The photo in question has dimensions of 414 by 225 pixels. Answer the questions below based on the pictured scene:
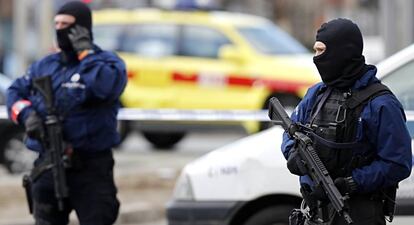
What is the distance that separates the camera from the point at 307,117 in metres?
4.97

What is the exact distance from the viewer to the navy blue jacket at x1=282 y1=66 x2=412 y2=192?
464cm

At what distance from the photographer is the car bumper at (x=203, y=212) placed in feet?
22.4

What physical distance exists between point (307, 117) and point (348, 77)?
34 cm

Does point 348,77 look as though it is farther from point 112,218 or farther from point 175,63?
point 175,63

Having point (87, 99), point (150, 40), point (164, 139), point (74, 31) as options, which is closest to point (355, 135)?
point (87, 99)

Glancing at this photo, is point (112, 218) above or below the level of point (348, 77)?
below

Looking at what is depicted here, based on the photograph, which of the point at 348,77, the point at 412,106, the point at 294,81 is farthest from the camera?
the point at 294,81

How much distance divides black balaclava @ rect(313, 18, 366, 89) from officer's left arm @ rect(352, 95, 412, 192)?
0.16 metres

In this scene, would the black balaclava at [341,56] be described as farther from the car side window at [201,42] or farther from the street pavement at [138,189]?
the car side window at [201,42]

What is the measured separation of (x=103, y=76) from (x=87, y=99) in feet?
0.57

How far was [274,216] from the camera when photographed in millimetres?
6773

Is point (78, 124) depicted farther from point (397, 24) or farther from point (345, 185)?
point (397, 24)

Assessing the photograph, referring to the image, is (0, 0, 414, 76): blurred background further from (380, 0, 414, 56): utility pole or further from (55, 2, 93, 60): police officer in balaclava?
(55, 2, 93, 60): police officer in balaclava

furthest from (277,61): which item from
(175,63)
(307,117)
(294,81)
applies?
(307,117)
